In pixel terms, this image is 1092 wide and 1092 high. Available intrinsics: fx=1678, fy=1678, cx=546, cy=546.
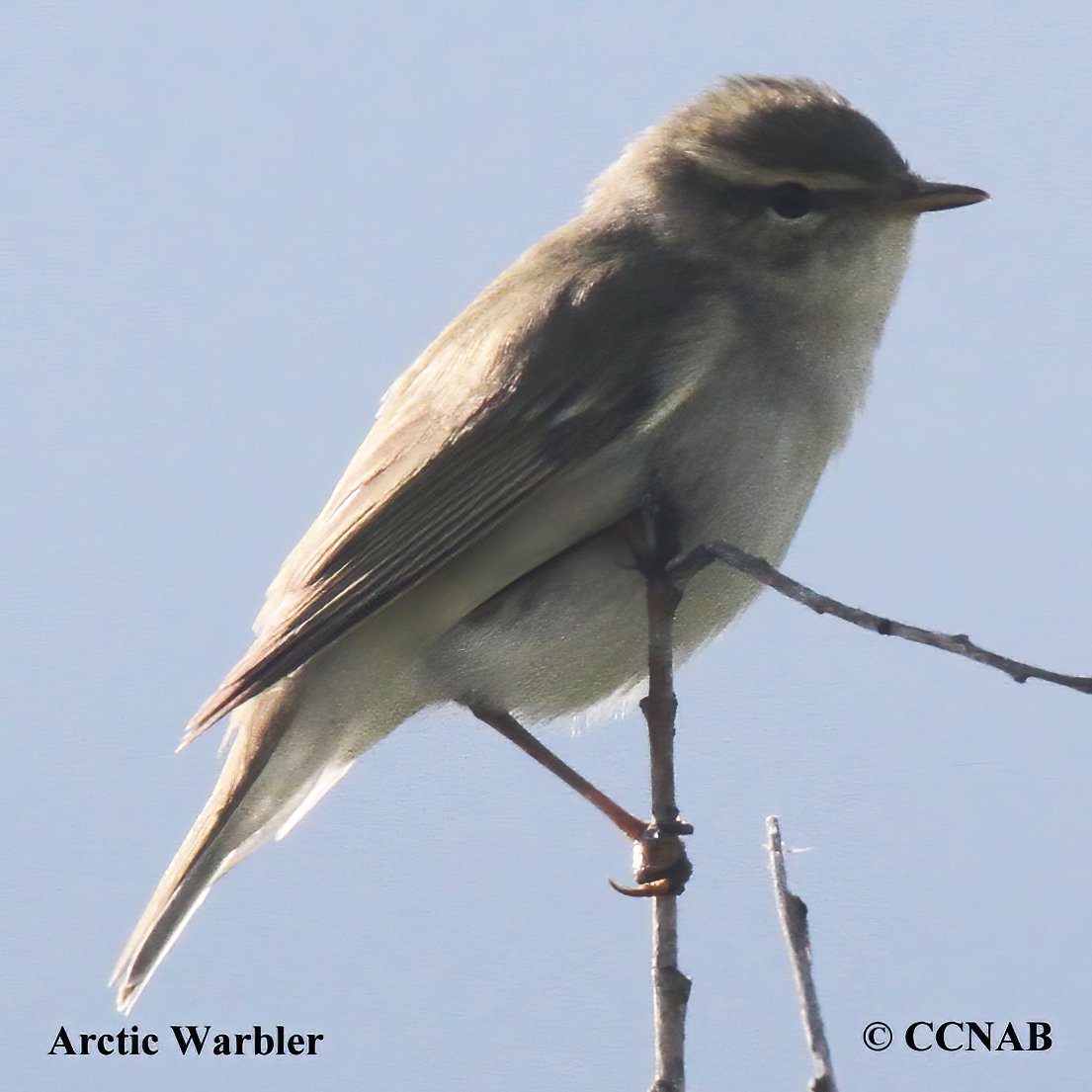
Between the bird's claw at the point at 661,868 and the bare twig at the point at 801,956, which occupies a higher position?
the bird's claw at the point at 661,868

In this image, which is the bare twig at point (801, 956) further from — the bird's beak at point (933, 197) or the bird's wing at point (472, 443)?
the bird's beak at point (933, 197)

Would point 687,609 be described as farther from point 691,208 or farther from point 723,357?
point 691,208

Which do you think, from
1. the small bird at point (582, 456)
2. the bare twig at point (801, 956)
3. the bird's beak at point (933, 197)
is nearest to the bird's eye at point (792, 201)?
the small bird at point (582, 456)

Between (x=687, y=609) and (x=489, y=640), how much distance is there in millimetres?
329

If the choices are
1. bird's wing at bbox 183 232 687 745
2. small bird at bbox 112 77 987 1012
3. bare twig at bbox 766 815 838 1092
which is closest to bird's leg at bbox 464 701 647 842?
small bird at bbox 112 77 987 1012

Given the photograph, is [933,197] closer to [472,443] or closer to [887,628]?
[472,443]

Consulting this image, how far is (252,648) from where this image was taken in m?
2.62

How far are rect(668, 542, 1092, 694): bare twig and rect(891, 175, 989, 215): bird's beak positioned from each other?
1.00 meters

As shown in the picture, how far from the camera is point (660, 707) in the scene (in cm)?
210

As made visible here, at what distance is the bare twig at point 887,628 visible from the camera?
1.61 meters

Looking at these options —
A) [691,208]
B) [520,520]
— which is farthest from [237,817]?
[691,208]

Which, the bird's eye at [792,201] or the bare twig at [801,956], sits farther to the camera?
the bird's eye at [792,201]

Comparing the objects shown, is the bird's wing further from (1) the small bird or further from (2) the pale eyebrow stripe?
(2) the pale eyebrow stripe

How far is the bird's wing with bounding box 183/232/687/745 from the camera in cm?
255
